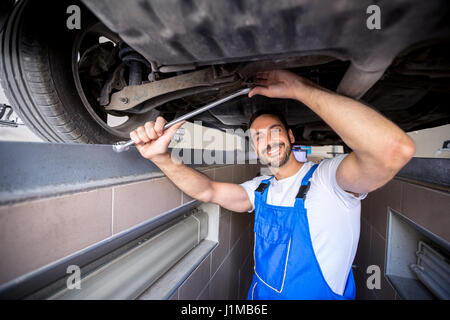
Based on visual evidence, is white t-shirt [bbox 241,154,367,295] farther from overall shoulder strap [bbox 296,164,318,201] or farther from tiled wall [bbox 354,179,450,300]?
tiled wall [bbox 354,179,450,300]

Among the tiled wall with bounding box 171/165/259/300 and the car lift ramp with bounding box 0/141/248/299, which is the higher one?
the car lift ramp with bounding box 0/141/248/299

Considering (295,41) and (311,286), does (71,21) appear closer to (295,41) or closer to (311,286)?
(295,41)

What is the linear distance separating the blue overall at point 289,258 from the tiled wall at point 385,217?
0.35m

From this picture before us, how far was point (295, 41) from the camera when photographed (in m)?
0.39

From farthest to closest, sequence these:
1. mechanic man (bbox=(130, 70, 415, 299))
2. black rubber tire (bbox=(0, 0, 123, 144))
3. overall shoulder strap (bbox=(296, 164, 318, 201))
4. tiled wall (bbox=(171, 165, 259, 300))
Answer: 1. tiled wall (bbox=(171, 165, 259, 300))
2. overall shoulder strap (bbox=(296, 164, 318, 201))
3. black rubber tire (bbox=(0, 0, 123, 144))
4. mechanic man (bbox=(130, 70, 415, 299))

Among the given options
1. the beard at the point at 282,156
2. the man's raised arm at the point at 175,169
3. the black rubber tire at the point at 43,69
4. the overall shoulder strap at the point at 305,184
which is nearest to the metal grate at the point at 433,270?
the overall shoulder strap at the point at 305,184

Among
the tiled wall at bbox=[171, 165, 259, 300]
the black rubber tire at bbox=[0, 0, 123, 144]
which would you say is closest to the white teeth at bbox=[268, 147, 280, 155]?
the tiled wall at bbox=[171, 165, 259, 300]

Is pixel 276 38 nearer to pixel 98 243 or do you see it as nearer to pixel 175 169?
pixel 175 169

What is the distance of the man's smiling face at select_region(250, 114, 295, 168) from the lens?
2.82ft

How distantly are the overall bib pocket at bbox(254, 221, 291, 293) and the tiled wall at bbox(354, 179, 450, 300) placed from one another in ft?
1.57

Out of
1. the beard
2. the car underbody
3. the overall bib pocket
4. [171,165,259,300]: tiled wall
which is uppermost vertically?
the car underbody

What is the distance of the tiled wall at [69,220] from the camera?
0.28 meters

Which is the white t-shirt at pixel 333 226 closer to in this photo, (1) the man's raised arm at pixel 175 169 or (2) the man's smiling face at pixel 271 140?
(2) the man's smiling face at pixel 271 140

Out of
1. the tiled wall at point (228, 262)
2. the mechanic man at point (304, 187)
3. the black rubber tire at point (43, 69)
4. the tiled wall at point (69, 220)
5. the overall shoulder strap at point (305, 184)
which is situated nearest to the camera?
the tiled wall at point (69, 220)
